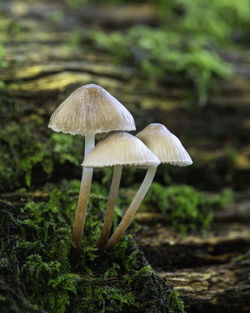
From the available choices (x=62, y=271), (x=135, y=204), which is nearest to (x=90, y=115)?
(x=135, y=204)

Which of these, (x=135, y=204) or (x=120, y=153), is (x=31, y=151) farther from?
(x=120, y=153)

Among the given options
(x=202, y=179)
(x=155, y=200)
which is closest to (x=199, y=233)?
(x=155, y=200)

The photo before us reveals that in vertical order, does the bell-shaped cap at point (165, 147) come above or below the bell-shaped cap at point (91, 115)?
below

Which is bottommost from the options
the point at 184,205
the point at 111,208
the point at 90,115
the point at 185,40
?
the point at 184,205

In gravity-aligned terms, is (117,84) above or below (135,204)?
above

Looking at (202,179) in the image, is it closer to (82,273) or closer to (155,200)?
(155,200)

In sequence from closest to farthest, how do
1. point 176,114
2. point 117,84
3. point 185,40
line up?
point 117,84 < point 176,114 < point 185,40

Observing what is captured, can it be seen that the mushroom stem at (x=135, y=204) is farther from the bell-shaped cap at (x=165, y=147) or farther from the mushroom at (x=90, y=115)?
the mushroom at (x=90, y=115)

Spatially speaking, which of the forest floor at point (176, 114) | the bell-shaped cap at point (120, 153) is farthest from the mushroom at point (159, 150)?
the forest floor at point (176, 114)
